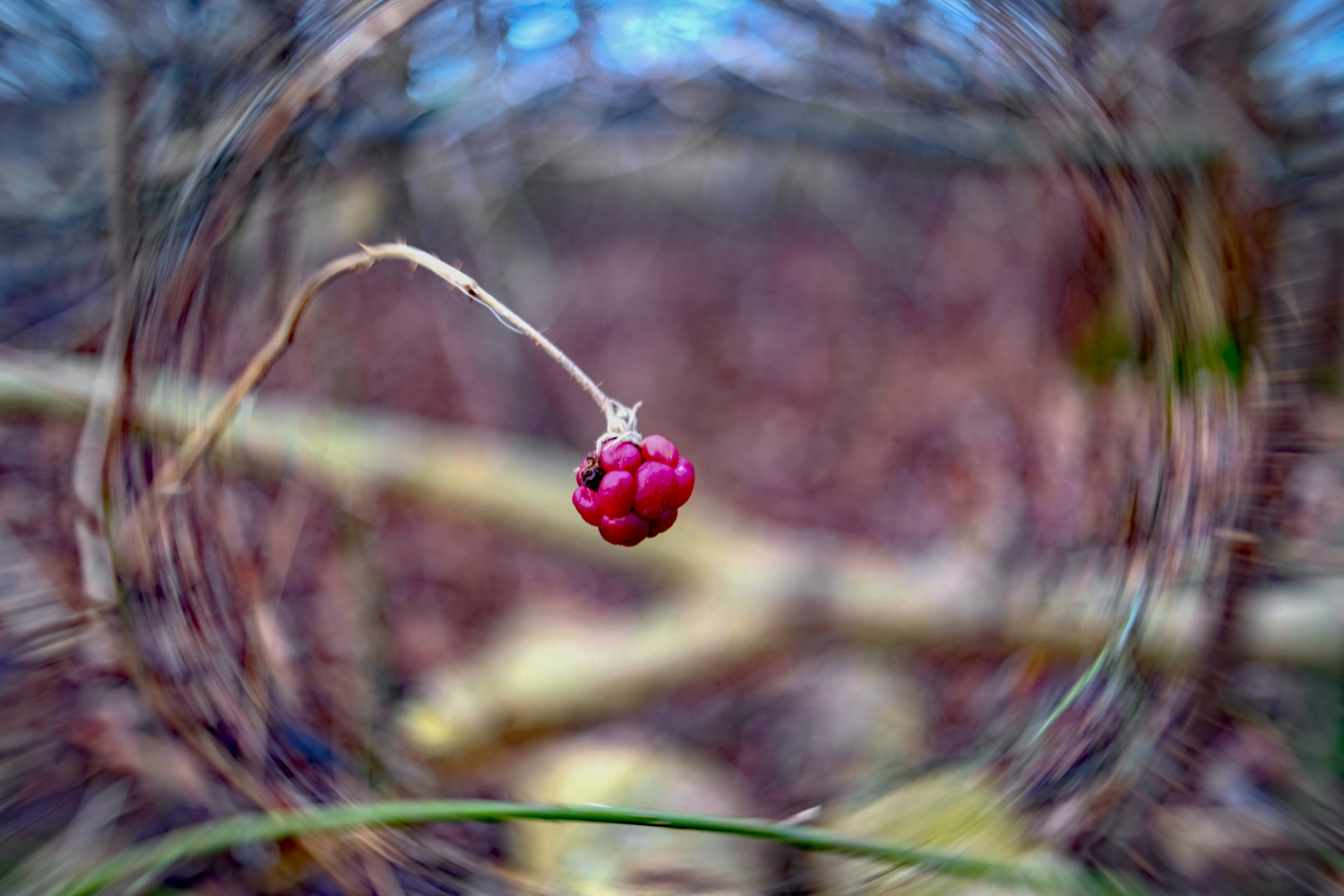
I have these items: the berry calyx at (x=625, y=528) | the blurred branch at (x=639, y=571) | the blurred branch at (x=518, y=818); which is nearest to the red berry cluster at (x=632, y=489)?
the berry calyx at (x=625, y=528)

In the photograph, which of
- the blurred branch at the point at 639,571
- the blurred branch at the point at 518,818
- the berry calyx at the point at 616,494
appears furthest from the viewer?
the blurred branch at the point at 639,571

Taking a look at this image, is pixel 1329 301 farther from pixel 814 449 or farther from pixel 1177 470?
pixel 814 449

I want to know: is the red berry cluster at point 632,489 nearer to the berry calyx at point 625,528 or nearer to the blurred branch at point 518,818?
the berry calyx at point 625,528

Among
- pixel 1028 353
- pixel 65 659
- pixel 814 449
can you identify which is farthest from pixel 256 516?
pixel 1028 353

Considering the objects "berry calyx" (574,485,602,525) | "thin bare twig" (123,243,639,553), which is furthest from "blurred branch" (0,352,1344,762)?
"berry calyx" (574,485,602,525)

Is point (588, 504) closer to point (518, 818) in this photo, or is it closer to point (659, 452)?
point (659, 452)

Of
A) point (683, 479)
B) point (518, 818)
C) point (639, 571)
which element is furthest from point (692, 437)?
point (518, 818)

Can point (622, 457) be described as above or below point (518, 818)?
above

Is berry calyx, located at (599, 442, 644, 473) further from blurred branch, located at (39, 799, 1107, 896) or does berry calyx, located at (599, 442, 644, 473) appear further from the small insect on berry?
blurred branch, located at (39, 799, 1107, 896)

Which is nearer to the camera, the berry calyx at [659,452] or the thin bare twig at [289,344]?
the thin bare twig at [289,344]
